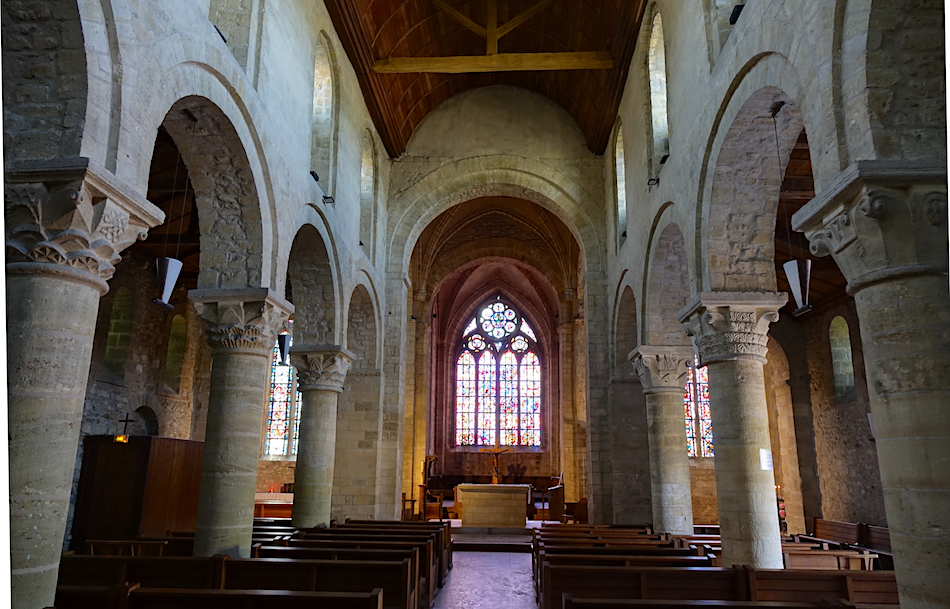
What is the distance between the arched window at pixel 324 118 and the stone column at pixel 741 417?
6.43 metres

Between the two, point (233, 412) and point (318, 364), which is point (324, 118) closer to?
point (318, 364)

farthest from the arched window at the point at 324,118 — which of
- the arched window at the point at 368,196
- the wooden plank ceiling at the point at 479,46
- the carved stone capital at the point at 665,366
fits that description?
the carved stone capital at the point at 665,366

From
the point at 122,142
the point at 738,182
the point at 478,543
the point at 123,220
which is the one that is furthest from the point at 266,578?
the point at 478,543

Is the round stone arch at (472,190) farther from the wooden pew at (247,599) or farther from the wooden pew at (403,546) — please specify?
the wooden pew at (247,599)

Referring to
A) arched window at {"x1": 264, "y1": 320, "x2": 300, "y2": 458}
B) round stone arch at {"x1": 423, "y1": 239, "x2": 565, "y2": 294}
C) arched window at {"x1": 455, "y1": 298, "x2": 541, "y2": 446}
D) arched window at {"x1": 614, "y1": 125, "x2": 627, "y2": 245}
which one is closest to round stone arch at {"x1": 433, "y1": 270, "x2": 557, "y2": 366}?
arched window at {"x1": 455, "y1": 298, "x2": 541, "y2": 446}

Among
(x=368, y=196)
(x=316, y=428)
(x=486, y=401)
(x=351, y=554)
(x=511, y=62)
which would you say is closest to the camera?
(x=351, y=554)

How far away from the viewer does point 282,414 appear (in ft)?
70.3

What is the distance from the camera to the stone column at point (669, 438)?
1084cm

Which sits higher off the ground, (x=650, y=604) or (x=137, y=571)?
(x=650, y=604)

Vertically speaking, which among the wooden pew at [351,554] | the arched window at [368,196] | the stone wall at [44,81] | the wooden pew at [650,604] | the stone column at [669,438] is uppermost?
the arched window at [368,196]

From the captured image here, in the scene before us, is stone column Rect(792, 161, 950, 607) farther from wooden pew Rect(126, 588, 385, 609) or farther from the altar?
the altar

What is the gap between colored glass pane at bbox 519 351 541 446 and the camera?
29.4 meters

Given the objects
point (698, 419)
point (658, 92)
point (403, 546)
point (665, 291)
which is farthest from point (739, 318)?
point (698, 419)

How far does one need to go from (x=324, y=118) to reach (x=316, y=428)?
5266mm
